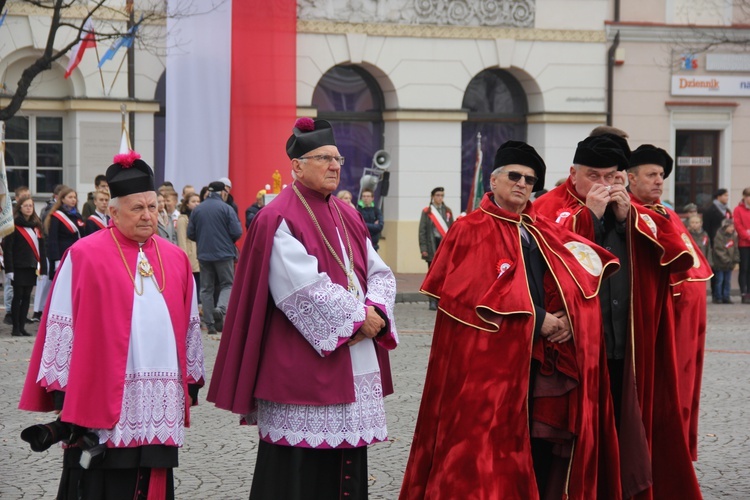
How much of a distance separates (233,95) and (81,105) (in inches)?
111

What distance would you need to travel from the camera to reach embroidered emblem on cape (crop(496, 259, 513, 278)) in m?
5.80

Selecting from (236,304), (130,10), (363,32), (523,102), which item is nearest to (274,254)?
(236,304)

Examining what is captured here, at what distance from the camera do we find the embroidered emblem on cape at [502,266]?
19.0 ft

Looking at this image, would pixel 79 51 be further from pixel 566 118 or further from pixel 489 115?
pixel 566 118

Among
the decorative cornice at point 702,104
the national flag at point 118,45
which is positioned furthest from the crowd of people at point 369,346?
the decorative cornice at point 702,104

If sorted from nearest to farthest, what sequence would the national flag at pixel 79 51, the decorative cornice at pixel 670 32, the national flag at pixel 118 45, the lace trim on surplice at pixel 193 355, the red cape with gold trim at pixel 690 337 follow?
1. the lace trim on surplice at pixel 193 355
2. the red cape with gold trim at pixel 690 337
3. the national flag at pixel 118 45
4. the national flag at pixel 79 51
5. the decorative cornice at pixel 670 32

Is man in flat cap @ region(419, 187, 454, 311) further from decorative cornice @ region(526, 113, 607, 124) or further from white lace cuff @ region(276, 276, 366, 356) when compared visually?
white lace cuff @ region(276, 276, 366, 356)

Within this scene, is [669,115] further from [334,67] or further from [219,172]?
[219,172]

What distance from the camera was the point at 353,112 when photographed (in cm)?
2411

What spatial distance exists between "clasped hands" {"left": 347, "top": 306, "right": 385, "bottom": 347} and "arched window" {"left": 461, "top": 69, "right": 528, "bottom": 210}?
19.2m

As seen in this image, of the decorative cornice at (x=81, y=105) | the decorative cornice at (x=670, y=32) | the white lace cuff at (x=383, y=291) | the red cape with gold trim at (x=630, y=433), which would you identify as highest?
the decorative cornice at (x=670, y=32)

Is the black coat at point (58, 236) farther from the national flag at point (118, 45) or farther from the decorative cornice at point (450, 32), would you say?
the decorative cornice at point (450, 32)

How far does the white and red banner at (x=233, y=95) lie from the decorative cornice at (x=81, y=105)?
60 centimetres

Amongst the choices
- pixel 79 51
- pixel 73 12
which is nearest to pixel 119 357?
pixel 79 51
